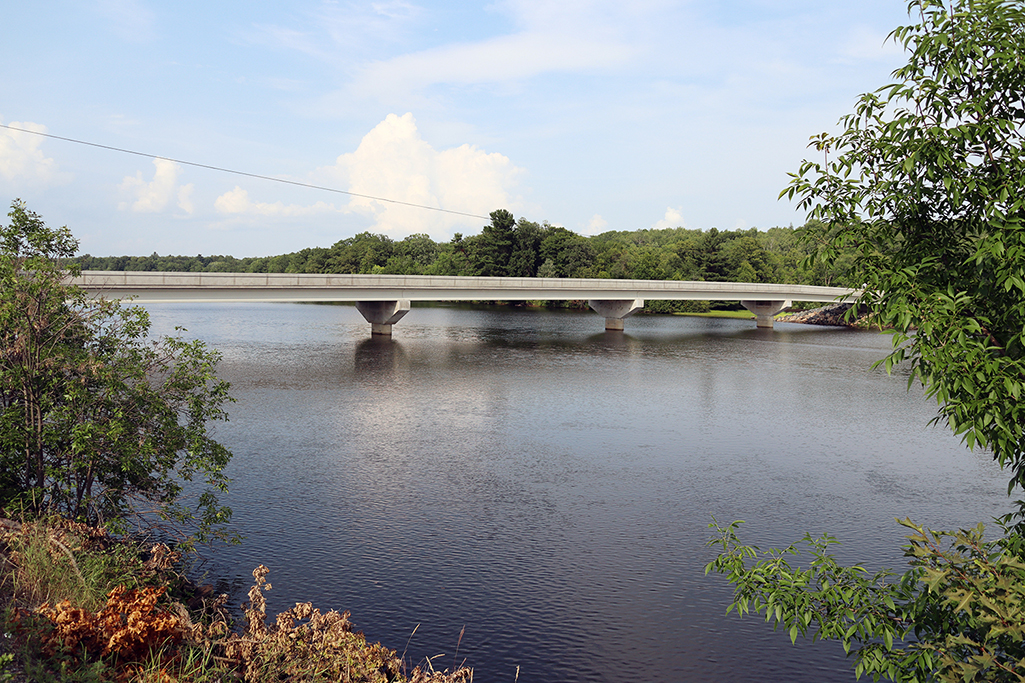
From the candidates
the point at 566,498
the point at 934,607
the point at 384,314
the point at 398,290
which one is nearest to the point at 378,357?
the point at 398,290

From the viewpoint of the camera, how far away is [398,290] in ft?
210

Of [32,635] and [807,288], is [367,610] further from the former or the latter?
[807,288]

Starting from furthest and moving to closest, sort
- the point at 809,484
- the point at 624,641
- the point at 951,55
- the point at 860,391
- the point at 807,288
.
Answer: the point at 807,288 → the point at 860,391 → the point at 809,484 → the point at 624,641 → the point at 951,55

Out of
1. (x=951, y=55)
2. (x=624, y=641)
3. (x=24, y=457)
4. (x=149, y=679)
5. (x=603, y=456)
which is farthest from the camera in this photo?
(x=603, y=456)

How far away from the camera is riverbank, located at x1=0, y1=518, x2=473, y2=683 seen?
878 cm

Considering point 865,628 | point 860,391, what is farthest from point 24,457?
point 860,391

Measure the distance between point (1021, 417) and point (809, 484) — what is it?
17.7 metres

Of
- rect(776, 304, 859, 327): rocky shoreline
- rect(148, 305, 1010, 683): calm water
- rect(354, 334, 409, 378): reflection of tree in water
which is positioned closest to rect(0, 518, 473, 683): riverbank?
rect(148, 305, 1010, 683): calm water

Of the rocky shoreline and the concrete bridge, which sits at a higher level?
the concrete bridge

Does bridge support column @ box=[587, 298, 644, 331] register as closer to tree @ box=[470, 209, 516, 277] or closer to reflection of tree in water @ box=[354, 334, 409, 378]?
reflection of tree in water @ box=[354, 334, 409, 378]

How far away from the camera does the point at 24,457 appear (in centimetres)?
1395

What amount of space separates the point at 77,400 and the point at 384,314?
55724mm

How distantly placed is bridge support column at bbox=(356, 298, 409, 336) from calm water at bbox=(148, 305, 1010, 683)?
68.5ft

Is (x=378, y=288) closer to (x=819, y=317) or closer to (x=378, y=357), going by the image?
(x=378, y=357)
